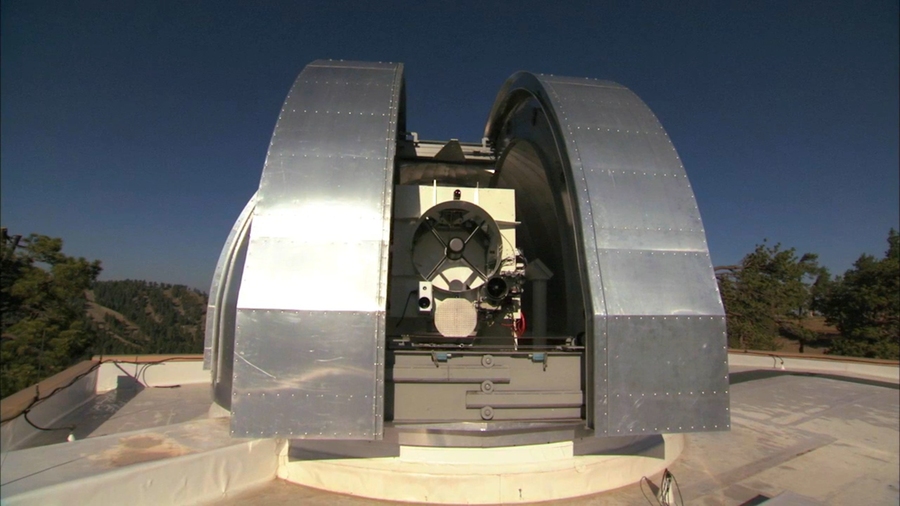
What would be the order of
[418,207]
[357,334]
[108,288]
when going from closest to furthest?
[357,334] < [418,207] < [108,288]

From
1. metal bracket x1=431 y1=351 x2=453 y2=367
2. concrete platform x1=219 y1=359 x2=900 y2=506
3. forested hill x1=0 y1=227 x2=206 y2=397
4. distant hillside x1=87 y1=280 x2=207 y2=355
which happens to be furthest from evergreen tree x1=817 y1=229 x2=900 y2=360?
distant hillside x1=87 y1=280 x2=207 y2=355

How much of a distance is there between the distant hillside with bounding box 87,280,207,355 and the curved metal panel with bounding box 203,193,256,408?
41.4 metres

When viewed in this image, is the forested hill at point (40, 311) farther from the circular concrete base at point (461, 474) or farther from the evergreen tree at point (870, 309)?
the evergreen tree at point (870, 309)

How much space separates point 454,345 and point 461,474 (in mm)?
1125

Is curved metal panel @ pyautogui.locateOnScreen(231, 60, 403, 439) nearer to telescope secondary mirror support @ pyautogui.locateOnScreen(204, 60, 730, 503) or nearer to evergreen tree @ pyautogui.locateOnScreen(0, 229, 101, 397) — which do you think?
telescope secondary mirror support @ pyautogui.locateOnScreen(204, 60, 730, 503)

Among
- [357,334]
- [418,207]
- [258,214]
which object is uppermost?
[418,207]

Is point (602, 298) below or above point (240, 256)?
A: below

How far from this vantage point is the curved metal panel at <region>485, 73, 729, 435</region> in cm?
428

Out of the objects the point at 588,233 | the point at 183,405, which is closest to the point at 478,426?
the point at 588,233

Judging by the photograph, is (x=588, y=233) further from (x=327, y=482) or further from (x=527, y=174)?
(x=527, y=174)

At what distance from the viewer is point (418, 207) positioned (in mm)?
Answer: 6762

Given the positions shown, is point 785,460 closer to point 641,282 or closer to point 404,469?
point 641,282

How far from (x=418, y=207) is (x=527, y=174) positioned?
2.35 m

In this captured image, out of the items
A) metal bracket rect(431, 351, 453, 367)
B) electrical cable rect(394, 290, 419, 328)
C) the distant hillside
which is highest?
electrical cable rect(394, 290, 419, 328)
